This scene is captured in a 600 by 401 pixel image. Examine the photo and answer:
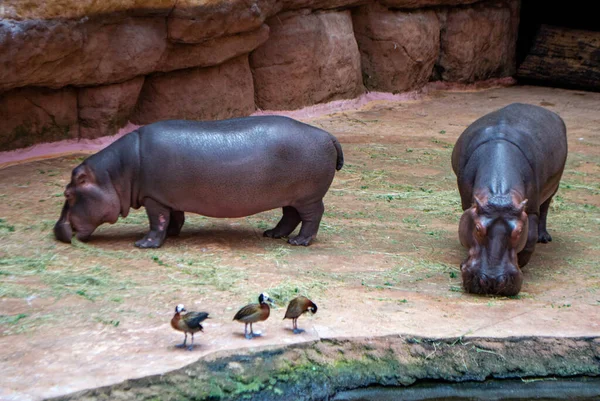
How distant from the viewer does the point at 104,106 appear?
8.52 meters

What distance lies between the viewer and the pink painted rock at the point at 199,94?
9.08m

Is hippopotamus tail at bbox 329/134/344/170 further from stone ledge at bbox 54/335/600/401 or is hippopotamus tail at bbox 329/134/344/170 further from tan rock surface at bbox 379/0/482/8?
tan rock surface at bbox 379/0/482/8

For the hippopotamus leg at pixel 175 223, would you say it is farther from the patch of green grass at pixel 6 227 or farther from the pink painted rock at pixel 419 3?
the pink painted rock at pixel 419 3

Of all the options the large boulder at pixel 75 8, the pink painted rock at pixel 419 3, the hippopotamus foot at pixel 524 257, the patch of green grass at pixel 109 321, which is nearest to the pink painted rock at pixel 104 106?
the large boulder at pixel 75 8

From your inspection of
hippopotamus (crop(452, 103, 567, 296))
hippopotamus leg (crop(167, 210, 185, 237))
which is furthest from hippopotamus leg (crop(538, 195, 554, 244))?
hippopotamus leg (crop(167, 210, 185, 237))

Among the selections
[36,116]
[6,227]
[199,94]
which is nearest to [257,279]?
[6,227]

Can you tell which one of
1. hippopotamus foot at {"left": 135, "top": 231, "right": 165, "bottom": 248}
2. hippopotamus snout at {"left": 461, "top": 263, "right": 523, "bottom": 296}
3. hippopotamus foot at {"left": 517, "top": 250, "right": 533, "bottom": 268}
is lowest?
hippopotamus foot at {"left": 135, "top": 231, "right": 165, "bottom": 248}

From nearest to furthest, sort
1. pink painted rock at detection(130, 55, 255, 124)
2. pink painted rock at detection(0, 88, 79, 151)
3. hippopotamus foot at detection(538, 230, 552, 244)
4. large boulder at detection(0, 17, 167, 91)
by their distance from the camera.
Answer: hippopotamus foot at detection(538, 230, 552, 244)
large boulder at detection(0, 17, 167, 91)
pink painted rock at detection(0, 88, 79, 151)
pink painted rock at detection(130, 55, 255, 124)

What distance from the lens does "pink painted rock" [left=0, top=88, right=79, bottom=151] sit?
311 inches

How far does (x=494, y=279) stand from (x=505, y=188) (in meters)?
0.57

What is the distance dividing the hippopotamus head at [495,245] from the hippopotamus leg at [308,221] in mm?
1346

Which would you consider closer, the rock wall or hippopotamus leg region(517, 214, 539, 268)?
hippopotamus leg region(517, 214, 539, 268)

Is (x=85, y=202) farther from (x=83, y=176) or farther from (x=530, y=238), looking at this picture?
(x=530, y=238)

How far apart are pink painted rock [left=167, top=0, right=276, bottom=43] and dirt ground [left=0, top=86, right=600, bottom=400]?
5.19 ft
